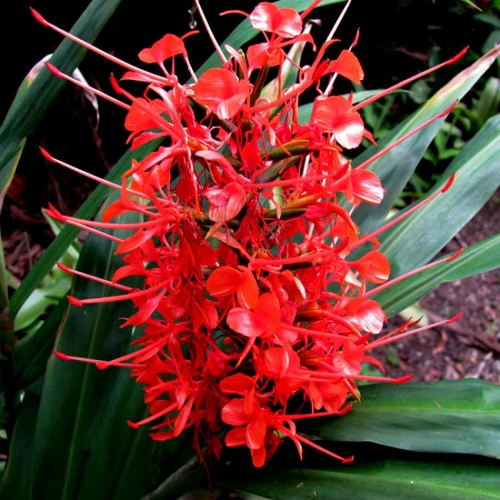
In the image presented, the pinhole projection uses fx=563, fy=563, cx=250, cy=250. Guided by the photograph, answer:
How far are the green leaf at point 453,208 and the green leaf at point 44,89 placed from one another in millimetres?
479

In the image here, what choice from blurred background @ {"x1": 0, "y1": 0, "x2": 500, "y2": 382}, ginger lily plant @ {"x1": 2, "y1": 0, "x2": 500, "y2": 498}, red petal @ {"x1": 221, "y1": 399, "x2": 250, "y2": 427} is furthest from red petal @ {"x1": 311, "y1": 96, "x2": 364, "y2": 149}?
blurred background @ {"x1": 0, "y1": 0, "x2": 500, "y2": 382}

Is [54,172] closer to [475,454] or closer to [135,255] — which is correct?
[135,255]

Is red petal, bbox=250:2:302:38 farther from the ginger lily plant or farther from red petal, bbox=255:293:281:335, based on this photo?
red petal, bbox=255:293:281:335

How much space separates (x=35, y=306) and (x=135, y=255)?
1010 millimetres

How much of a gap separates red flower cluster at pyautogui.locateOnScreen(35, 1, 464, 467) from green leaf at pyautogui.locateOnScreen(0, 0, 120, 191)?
0.11 m

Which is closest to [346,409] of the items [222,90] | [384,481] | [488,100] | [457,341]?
[384,481]

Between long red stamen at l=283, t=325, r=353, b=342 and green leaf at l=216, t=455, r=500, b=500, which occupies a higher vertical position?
long red stamen at l=283, t=325, r=353, b=342

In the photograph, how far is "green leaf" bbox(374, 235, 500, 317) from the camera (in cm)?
67

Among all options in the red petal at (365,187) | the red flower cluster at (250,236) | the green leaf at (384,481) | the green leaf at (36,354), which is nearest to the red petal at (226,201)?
the red flower cluster at (250,236)

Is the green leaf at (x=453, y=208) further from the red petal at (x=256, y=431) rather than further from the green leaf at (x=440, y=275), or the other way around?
the red petal at (x=256, y=431)

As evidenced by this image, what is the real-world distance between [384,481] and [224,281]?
0.27 meters

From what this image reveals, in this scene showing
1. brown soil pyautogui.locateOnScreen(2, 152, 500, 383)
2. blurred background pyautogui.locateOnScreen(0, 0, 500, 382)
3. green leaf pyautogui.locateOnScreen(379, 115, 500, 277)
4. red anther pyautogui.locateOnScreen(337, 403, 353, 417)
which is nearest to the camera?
red anther pyautogui.locateOnScreen(337, 403, 353, 417)

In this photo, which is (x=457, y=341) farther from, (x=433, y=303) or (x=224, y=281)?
(x=224, y=281)

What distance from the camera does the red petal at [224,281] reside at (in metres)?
0.48
